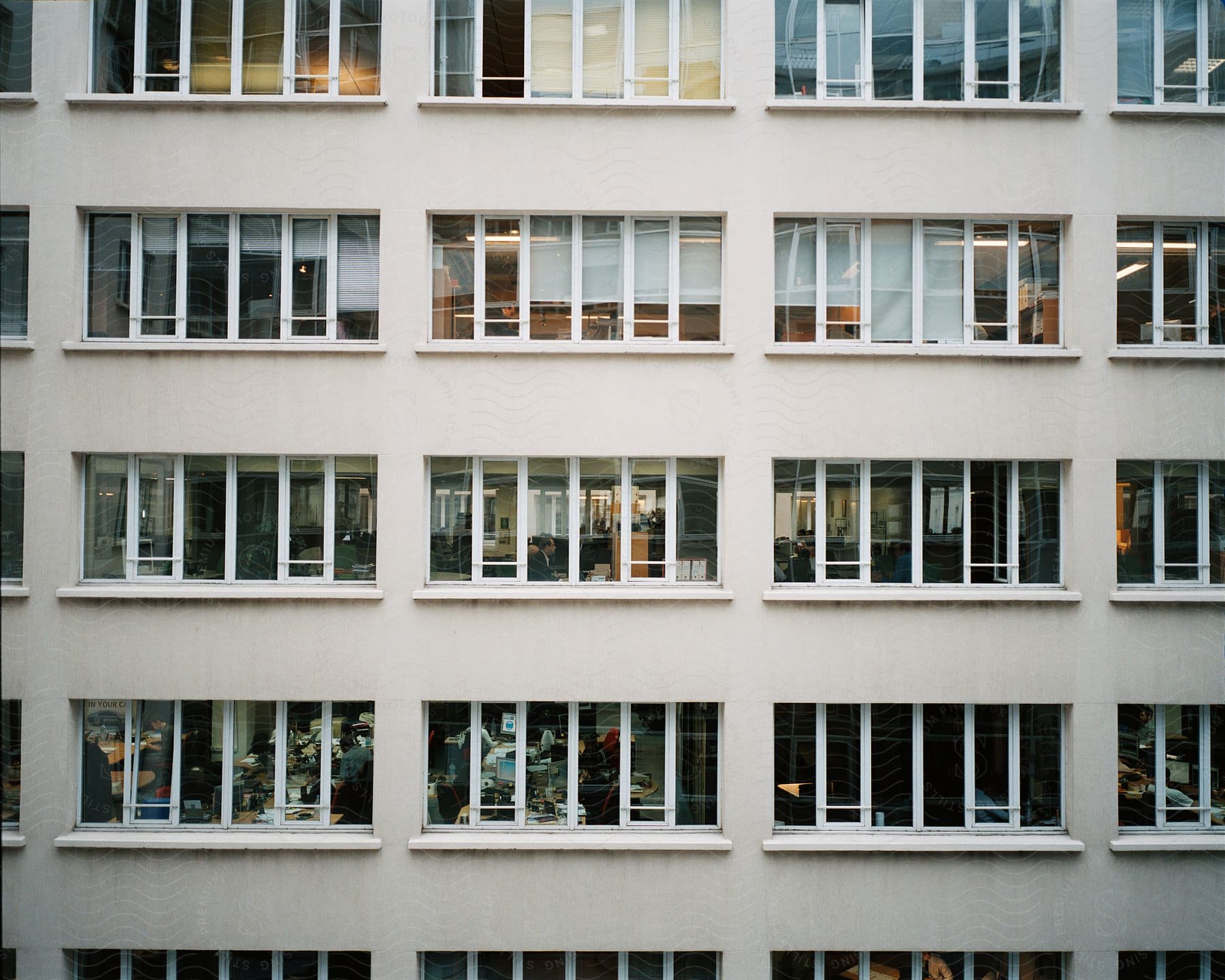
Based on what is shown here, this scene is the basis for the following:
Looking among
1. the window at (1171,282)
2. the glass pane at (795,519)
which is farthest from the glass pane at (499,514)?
the window at (1171,282)

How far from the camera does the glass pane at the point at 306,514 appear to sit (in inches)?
485

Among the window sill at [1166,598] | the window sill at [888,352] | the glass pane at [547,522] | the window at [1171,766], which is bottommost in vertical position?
the window at [1171,766]

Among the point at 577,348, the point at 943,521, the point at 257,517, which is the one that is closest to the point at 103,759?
the point at 257,517

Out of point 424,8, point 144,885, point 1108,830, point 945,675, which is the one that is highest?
point 424,8

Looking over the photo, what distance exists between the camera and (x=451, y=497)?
12312 mm

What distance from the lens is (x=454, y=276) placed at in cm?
1244

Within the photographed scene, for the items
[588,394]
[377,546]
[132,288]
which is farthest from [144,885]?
[588,394]

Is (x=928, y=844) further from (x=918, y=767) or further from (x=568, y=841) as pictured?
(x=568, y=841)

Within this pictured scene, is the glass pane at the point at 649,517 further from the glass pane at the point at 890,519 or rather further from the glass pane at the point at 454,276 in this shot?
the glass pane at the point at 454,276

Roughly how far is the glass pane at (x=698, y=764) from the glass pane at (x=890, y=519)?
3.19 metres

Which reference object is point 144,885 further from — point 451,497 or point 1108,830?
point 1108,830

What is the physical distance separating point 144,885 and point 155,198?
377 inches

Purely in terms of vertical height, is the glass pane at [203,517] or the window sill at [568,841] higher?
the glass pane at [203,517]

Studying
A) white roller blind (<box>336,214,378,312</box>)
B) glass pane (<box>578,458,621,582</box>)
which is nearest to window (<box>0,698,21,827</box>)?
white roller blind (<box>336,214,378,312</box>)
